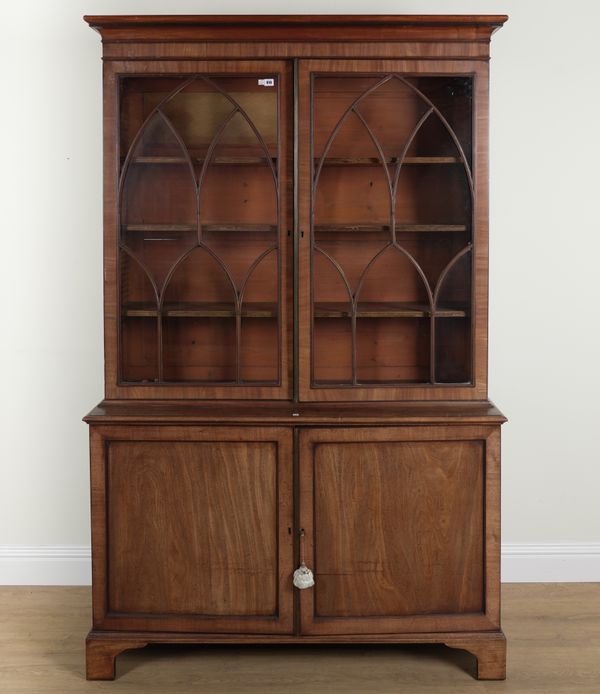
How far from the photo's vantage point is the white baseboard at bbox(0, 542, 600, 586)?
291cm

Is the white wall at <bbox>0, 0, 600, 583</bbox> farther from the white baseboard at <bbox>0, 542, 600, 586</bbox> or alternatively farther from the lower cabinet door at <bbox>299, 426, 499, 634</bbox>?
the lower cabinet door at <bbox>299, 426, 499, 634</bbox>

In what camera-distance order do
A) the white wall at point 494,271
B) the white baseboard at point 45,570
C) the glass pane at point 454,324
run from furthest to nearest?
1. the white baseboard at point 45,570
2. the white wall at point 494,271
3. the glass pane at point 454,324

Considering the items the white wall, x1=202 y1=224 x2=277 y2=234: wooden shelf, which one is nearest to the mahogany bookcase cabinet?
x1=202 y1=224 x2=277 y2=234: wooden shelf

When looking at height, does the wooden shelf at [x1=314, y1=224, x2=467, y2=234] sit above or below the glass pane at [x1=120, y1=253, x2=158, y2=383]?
above

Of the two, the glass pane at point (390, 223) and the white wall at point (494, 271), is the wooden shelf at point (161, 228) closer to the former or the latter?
the glass pane at point (390, 223)

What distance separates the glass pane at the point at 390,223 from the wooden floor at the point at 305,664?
79cm

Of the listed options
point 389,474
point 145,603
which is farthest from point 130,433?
point 389,474

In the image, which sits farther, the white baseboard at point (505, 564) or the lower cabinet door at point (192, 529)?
the white baseboard at point (505, 564)

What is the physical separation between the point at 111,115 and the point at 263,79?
0.42 meters

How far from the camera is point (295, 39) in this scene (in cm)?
229

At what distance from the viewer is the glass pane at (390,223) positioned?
91.6 inches

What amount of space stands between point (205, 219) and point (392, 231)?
1.71ft

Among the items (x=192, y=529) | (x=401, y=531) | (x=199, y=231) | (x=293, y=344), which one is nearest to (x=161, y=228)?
(x=199, y=231)

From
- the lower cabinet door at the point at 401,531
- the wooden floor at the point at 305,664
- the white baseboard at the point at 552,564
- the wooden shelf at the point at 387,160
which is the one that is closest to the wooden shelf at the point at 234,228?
the wooden shelf at the point at 387,160
